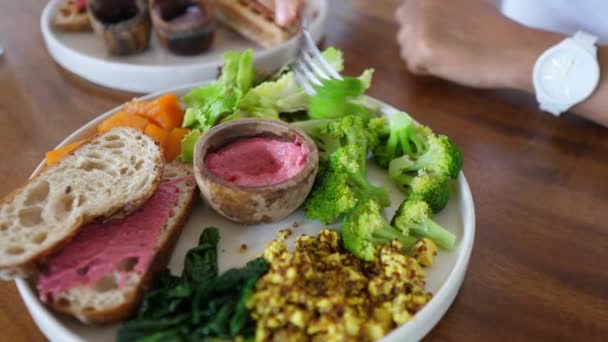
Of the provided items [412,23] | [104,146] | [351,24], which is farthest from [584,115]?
[104,146]

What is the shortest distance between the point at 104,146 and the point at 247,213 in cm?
56

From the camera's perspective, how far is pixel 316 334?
135 centimetres

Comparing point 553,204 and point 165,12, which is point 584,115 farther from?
point 165,12

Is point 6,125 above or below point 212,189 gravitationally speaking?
below

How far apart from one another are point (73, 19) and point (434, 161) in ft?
6.53

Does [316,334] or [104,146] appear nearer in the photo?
[316,334]

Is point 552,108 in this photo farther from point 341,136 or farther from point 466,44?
point 341,136

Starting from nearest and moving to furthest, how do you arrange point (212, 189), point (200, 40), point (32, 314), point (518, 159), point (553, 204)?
point (32, 314) < point (212, 189) < point (553, 204) < point (518, 159) < point (200, 40)

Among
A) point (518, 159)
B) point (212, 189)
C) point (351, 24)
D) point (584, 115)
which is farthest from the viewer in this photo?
point (351, 24)

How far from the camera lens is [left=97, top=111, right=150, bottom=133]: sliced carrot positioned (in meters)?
2.07

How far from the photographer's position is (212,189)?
166 centimetres

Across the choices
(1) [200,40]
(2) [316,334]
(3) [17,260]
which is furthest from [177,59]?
(2) [316,334]

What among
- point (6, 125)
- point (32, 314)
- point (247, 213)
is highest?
point (247, 213)

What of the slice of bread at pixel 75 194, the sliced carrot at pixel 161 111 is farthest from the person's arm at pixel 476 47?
the slice of bread at pixel 75 194
